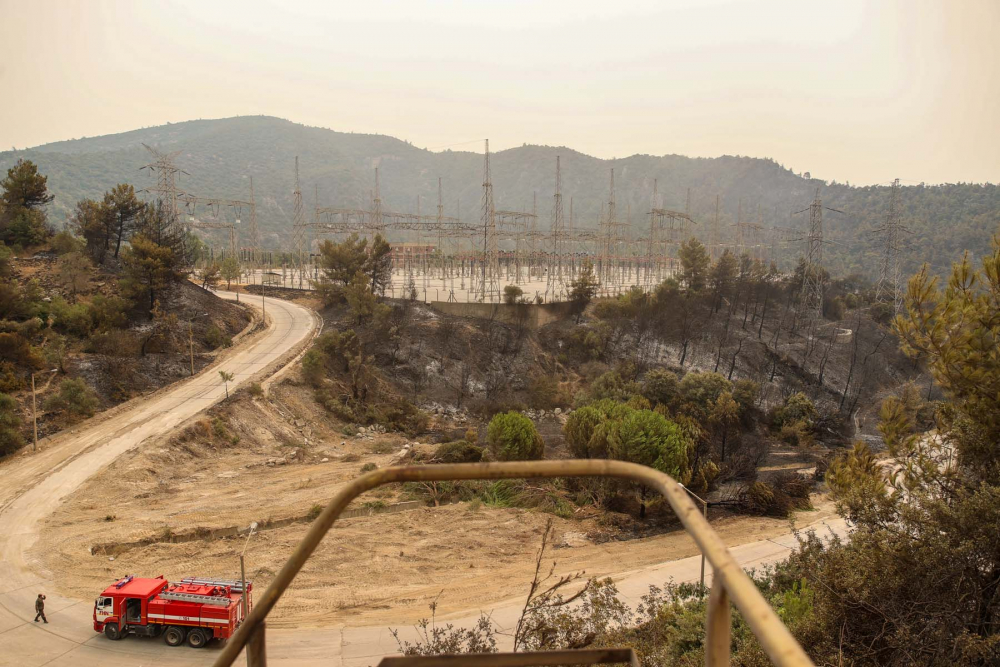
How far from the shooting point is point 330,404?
31.4 meters

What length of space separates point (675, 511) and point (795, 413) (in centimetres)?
3834

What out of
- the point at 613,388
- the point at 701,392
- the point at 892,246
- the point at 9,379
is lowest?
the point at 613,388

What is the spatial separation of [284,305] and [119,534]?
3181 cm

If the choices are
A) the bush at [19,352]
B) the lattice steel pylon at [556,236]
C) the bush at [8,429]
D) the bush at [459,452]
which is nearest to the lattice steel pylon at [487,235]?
the lattice steel pylon at [556,236]

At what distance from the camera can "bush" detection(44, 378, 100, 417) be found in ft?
83.6

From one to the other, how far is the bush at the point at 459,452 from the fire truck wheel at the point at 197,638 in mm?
11703

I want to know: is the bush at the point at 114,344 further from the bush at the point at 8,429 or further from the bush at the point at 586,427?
the bush at the point at 586,427

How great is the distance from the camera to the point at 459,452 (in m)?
24.7

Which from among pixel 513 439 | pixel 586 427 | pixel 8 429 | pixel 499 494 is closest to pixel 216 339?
pixel 8 429

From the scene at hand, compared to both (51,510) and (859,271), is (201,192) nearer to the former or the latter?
(51,510)

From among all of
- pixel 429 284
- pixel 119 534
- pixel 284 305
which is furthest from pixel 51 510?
pixel 429 284

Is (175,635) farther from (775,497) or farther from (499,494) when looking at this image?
(775,497)

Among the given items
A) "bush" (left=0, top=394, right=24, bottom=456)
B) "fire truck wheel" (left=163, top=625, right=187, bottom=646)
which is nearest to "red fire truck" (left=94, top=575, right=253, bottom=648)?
"fire truck wheel" (left=163, top=625, right=187, bottom=646)

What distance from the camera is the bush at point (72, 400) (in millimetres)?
25484
